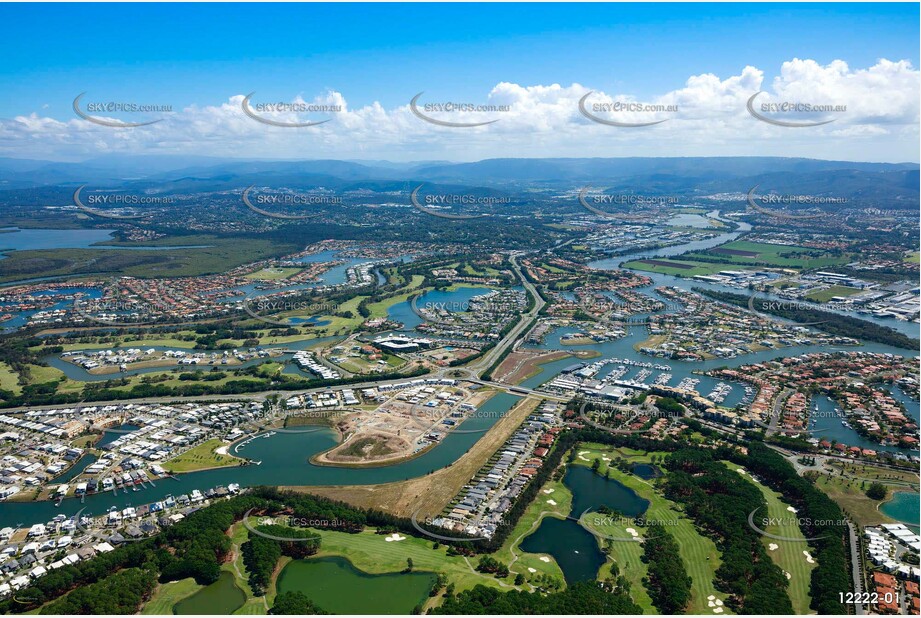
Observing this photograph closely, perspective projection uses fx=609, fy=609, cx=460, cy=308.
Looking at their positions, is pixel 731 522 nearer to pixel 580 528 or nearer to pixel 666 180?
pixel 580 528

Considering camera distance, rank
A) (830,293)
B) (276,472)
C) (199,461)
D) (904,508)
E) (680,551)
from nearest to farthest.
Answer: (680,551)
(904,508)
(276,472)
(199,461)
(830,293)

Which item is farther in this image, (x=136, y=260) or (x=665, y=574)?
(x=136, y=260)

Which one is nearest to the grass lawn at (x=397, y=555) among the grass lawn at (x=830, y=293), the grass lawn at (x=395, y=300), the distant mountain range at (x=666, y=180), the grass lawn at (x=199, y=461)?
the grass lawn at (x=199, y=461)

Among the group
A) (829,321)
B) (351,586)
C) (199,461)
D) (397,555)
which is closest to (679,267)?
(829,321)

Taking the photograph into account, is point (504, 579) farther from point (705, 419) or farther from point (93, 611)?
point (705, 419)

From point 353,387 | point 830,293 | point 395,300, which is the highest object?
point 830,293

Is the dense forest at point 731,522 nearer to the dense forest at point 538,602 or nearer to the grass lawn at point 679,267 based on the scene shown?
the dense forest at point 538,602

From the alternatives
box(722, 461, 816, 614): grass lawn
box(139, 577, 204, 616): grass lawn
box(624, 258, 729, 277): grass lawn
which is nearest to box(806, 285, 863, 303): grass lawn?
box(624, 258, 729, 277): grass lawn

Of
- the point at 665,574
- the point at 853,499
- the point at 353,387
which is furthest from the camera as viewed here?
the point at 353,387
